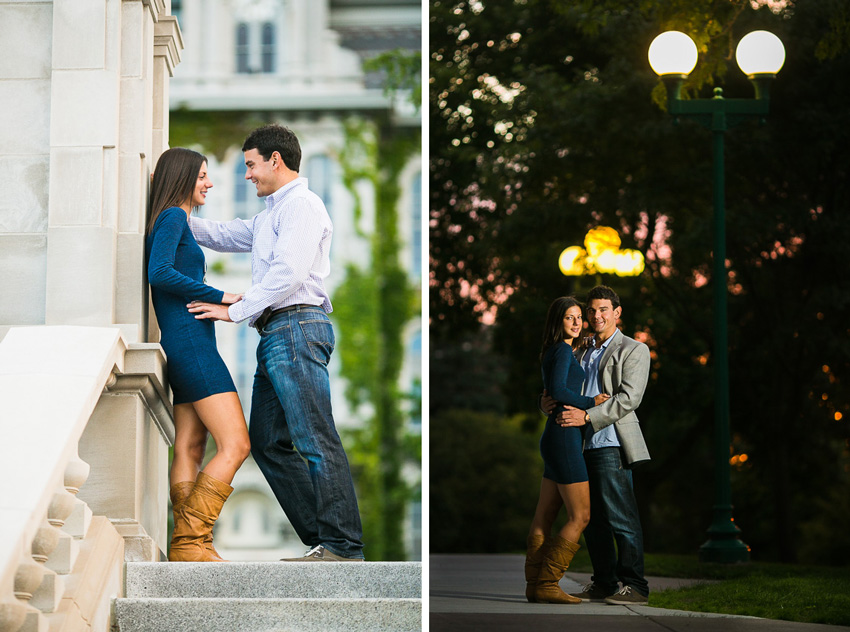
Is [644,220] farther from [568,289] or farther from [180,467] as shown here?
[180,467]

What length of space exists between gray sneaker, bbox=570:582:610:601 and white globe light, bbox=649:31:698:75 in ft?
9.02

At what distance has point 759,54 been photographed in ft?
19.7

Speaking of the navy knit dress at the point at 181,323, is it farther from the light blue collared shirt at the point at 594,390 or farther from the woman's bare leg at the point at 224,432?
the light blue collared shirt at the point at 594,390

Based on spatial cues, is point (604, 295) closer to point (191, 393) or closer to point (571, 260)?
point (571, 260)

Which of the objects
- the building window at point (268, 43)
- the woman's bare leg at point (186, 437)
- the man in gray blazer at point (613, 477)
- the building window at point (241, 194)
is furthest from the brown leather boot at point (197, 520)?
the building window at point (268, 43)

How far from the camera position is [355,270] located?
3142 centimetres

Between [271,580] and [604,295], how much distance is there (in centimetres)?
213

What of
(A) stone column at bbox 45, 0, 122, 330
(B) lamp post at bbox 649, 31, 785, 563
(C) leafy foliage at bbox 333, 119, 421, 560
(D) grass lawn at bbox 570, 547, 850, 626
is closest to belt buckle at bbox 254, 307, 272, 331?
(A) stone column at bbox 45, 0, 122, 330

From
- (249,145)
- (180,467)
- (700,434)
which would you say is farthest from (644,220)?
(180,467)

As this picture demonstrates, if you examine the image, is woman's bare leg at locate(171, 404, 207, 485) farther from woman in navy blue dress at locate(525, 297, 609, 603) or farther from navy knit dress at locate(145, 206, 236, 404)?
woman in navy blue dress at locate(525, 297, 609, 603)

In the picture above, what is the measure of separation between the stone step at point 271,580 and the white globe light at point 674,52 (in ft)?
10.2

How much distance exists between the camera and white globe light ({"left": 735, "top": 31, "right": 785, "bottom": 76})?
601cm

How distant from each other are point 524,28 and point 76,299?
12.3 ft

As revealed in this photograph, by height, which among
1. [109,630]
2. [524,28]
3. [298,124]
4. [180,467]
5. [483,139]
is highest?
[298,124]
